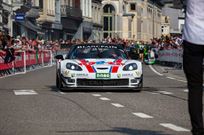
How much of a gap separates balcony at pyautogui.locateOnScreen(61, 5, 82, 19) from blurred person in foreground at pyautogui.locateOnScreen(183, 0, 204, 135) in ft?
262

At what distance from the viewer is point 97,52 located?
61.6 ft

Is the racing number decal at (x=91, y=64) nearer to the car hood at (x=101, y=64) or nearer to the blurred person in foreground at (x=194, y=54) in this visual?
the car hood at (x=101, y=64)

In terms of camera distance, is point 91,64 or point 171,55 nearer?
point 91,64

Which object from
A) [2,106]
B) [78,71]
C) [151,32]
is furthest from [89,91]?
[151,32]

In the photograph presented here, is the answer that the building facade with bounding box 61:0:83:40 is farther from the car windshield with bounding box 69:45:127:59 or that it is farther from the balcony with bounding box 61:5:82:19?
the car windshield with bounding box 69:45:127:59

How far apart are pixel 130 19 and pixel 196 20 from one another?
140877mm

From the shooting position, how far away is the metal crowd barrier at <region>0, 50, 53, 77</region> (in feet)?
100

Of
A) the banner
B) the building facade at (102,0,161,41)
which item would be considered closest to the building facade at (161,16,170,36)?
the building facade at (102,0,161,41)

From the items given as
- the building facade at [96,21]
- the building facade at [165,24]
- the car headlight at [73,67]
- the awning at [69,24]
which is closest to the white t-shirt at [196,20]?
the car headlight at [73,67]

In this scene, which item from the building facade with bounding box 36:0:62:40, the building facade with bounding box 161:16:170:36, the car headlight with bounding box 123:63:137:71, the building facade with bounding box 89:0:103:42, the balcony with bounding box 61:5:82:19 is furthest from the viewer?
the building facade with bounding box 161:16:170:36

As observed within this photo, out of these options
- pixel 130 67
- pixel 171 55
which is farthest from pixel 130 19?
pixel 130 67

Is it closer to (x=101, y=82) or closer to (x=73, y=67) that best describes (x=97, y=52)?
(x=73, y=67)

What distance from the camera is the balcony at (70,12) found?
3433 inches

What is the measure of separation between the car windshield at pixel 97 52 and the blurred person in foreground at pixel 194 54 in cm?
1158
